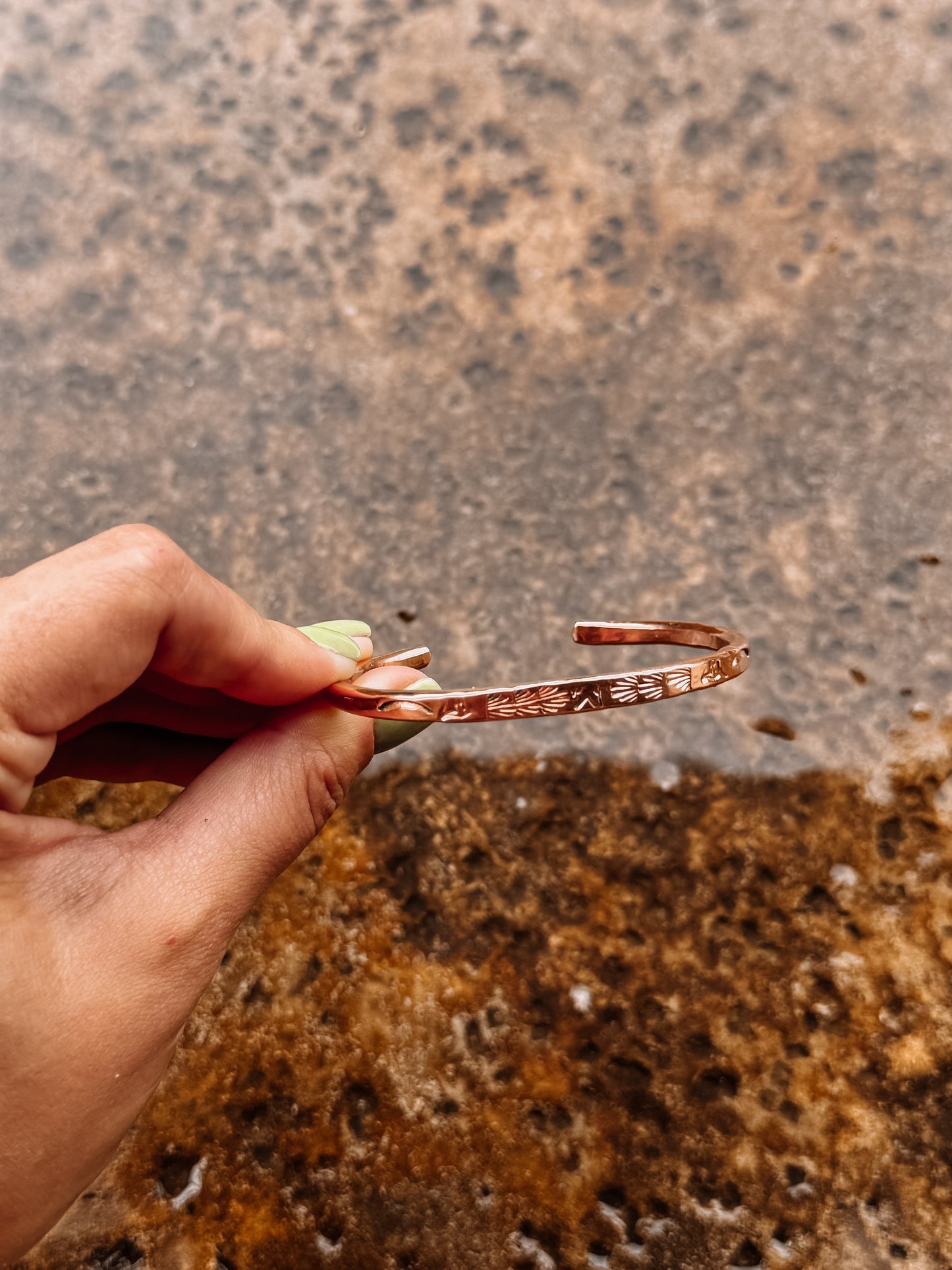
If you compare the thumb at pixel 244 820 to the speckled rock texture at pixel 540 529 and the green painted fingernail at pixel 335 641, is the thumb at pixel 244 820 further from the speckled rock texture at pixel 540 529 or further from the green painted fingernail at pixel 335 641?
the speckled rock texture at pixel 540 529

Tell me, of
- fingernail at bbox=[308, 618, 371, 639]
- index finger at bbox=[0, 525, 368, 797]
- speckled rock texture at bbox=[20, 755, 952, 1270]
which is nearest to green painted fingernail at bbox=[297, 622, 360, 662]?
fingernail at bbox=[308, 618, 371, 639]

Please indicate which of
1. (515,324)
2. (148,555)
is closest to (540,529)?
(515,324)

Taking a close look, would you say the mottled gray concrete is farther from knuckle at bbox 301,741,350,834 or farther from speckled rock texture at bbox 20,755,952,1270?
knuckle at bbox 301,741,350,834

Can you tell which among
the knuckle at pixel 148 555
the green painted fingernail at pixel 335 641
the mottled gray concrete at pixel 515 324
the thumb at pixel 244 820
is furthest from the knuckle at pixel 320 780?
the mottled gray concrete at pixel 515 324

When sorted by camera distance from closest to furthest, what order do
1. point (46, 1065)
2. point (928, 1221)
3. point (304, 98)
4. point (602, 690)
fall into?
1. point (46, 1065)
2. point (602, 690)
3. point (928, 1221)
4. point (304, 98)

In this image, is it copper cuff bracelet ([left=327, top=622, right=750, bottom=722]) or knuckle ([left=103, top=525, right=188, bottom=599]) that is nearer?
knuckle ([left=103, top=525, right=188, bottom=599])

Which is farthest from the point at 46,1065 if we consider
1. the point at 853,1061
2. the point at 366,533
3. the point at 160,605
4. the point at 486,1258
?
the point at 853,1061

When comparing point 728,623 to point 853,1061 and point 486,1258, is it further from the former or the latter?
point 486,1258
